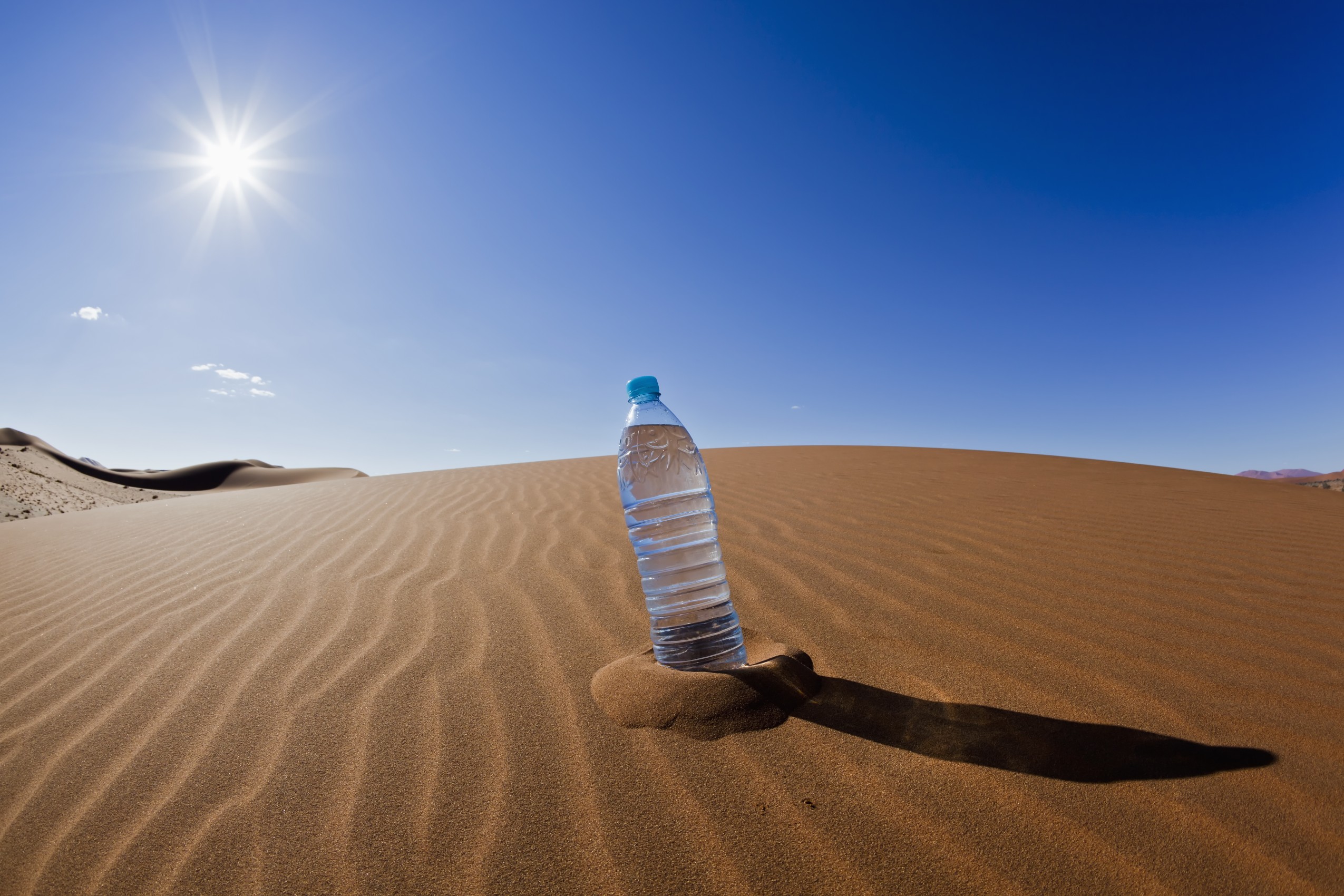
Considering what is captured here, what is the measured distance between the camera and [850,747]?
1.43 meters

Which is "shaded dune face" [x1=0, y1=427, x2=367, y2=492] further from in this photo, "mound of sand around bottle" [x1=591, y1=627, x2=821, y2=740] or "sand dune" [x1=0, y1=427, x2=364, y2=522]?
"mound of sand around bottle" [x1=591, y1=627, x2=821, y2=740]

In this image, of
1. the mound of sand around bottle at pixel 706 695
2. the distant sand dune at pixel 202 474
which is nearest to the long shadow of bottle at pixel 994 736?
the mound of sand around bottle at pixel 706 695

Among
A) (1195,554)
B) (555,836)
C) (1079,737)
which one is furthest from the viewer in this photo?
(1195,554)

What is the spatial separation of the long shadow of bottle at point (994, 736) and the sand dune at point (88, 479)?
1081cm

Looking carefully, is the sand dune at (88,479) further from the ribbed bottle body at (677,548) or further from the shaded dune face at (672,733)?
the ribbed bottle body at (677,548)

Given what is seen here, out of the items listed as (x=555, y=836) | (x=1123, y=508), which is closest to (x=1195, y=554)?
(x=1123, y=508)

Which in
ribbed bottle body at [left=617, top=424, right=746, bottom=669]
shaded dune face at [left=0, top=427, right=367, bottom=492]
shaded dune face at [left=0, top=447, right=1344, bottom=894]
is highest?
shaded dune face at [left=0, top=427, right=367, bottom=492]

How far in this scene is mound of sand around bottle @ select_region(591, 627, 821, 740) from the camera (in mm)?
1550

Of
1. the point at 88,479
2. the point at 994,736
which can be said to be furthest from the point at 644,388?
the point at 88,479

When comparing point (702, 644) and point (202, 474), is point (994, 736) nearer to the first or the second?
point (702, 644)

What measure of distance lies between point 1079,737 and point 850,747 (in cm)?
58

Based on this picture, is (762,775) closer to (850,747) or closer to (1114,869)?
(850,747)

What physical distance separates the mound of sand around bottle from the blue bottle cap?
2.81 ft

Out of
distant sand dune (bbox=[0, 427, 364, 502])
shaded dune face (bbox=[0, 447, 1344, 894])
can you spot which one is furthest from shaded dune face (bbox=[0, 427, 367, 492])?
shaded dune face (bbox=[0, 447, 1344, 894])
